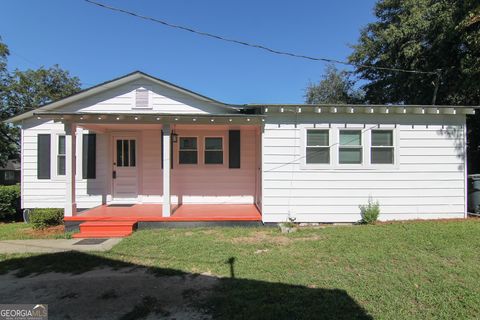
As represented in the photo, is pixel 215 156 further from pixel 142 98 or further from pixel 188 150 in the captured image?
pixel 142 98

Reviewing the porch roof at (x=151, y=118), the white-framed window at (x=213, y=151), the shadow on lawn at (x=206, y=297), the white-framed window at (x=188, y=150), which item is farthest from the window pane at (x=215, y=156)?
the shadow on lawn at (x=206, y=297)

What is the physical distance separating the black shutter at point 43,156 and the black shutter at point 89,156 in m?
1.17

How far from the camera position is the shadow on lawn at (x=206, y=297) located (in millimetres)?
3445

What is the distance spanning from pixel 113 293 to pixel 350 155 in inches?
252

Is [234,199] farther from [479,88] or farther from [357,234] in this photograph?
[479,88]

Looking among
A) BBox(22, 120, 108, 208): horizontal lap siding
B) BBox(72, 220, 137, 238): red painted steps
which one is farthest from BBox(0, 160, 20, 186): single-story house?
BBox(72, 220, 137, 238): red painted steps

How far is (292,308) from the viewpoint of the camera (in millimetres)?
3523

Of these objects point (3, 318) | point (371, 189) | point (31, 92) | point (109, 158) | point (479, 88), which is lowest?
point (3, 318)

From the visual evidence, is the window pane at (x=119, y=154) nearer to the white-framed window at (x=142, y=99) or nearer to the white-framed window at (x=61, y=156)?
the white-framed window at (x=142, y=99)

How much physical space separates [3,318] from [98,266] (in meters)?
1.64

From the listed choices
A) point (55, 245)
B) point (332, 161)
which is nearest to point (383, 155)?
point (332, 161)

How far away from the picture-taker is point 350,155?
8.23 metres

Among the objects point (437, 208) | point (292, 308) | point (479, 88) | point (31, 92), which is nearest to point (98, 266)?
point (292, 308)

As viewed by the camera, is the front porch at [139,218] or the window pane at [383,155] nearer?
the front porch at [139,218]
